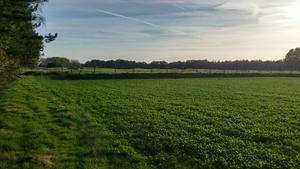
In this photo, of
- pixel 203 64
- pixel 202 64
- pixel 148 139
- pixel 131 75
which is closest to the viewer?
pixel 148 139

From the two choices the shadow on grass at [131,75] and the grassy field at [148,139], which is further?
the shadow on grass at [131,75]

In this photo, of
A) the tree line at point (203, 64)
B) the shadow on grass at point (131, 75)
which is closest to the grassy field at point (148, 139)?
the shadow on grass at point (131, 75)

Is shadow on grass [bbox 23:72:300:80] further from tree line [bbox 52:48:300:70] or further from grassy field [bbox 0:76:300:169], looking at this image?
tree line [bbox 52:48:300:70]

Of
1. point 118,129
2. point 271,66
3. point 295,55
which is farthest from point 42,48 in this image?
point 295,55

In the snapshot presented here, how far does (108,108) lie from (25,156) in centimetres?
1290

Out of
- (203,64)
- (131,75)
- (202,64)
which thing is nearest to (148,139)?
(131,75)

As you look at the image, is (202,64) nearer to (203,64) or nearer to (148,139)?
(203,64)

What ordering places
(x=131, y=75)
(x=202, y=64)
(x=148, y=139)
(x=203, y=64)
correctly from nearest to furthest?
(x=148, y=139), (x=131, y=75), (x=202, y=64), (x=203, y=64)

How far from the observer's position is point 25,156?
A: 11945mm

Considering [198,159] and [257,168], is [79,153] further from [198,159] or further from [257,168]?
[257,168]

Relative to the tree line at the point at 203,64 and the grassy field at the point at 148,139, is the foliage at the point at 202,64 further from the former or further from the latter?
the grassy field at the point at 148,139

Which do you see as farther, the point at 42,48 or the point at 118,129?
the point at 42,48

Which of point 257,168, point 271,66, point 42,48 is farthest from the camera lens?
point 271,66

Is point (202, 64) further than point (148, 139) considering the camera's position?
Yes
